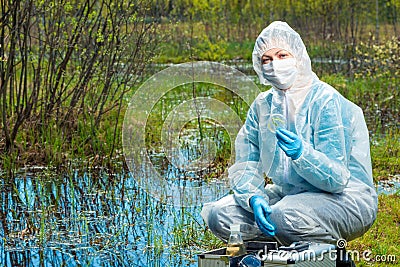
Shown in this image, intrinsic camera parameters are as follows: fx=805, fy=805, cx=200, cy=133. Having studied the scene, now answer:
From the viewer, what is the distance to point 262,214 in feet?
12.2

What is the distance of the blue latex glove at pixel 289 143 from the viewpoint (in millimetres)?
3617

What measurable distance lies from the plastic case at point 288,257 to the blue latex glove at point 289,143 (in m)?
0.45

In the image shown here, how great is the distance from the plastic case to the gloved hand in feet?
0.70

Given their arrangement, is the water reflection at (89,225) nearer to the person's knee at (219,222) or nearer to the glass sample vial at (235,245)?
the person's knee at (219,222)

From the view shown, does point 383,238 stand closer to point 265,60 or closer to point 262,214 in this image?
point 262,214

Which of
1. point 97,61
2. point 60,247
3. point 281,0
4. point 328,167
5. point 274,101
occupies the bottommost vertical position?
point 60,247

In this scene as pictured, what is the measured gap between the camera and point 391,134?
7918mm

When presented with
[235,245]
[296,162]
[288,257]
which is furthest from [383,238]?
[288,257]

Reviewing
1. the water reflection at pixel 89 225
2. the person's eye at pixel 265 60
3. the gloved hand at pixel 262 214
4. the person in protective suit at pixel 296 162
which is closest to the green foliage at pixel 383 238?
the person in protective suit at pixel 296 162

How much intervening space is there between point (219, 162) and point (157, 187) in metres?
1.23

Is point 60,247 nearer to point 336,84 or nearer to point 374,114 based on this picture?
point 374,114

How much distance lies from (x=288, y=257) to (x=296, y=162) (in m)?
0.64

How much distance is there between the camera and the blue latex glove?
362cm

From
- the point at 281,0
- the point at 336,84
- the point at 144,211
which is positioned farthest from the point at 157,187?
the point at 281,0
